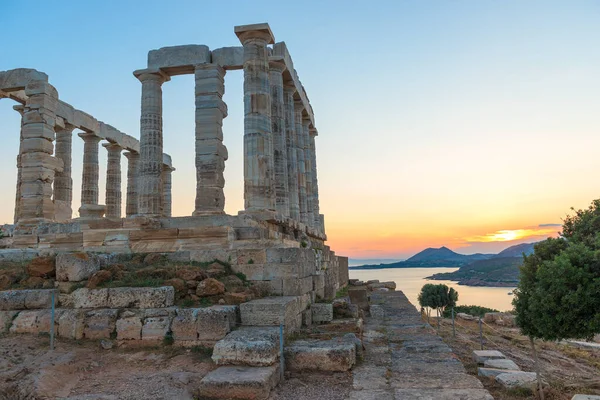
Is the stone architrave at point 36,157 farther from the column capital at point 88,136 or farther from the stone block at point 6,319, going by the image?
the stone block at point 6,319

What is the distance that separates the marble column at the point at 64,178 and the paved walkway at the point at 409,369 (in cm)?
2152

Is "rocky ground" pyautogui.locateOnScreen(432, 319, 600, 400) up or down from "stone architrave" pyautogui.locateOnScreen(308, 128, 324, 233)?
down

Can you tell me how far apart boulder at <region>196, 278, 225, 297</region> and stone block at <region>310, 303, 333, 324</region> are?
9.13ft

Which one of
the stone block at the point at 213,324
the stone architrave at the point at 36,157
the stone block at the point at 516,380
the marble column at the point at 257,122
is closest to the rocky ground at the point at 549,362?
the stone block at the point at 516,380

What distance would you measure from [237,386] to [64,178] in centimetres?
2468

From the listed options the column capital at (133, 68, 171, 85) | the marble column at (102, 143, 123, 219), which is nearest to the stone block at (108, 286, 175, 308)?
the column capital at (133, 68, 171, 85)

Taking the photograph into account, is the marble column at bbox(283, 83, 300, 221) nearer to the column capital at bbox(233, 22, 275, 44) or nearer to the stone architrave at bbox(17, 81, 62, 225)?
the column capital at bbox(233, 22, 275, 44)

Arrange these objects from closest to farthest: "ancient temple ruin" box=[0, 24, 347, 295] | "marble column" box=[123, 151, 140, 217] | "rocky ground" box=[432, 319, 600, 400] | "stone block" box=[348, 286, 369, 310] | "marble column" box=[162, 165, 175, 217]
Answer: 1. "rocky ground" box=[432, 319, 600, 400]
2. "ancient temple ruin" box=[0, 24, 347, 295]
3. "stone block" box=[348, 286, 369, 310]
4. "marble column" box=[123, 151, 140, 217]
5. "marble column" box=[162, 165, 175, 217]

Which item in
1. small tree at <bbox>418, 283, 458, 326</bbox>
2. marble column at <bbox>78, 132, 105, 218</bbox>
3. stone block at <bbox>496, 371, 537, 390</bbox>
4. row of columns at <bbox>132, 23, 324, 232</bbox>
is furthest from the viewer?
small tree at <bbox>418, 283, 458, 326</bbox>

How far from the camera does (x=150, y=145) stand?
19.8 m

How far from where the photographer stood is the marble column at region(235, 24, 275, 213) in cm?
1827

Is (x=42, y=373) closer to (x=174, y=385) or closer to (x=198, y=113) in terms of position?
(x=174, y=385)

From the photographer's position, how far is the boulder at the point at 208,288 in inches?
421

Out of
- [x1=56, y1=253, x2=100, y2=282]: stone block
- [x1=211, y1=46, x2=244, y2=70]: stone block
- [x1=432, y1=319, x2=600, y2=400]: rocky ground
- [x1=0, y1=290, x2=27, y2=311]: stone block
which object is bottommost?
[x1=432, y1=319, x2=600, y2=400]: rocky ground
